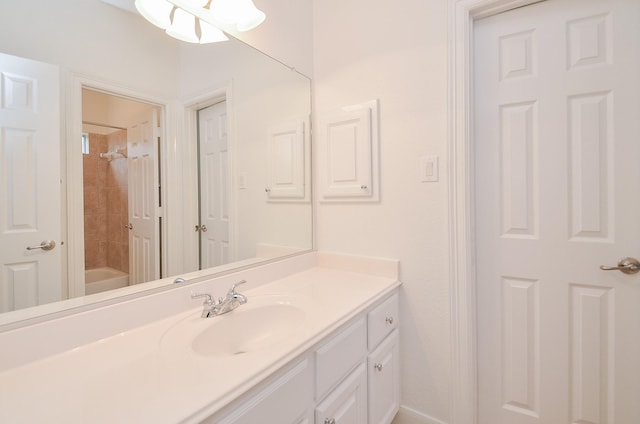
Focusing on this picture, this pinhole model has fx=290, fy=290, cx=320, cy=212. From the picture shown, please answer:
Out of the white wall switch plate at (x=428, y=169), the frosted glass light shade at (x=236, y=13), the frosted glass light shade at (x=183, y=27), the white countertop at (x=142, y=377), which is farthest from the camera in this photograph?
the white wall switch plate at (x=428, y=169)

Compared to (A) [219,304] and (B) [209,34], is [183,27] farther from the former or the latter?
(A) [219,304]

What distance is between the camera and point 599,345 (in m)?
1.13

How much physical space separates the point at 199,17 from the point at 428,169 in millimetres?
1137

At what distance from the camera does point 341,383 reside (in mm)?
971

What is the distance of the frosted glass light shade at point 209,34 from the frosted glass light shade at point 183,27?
0.03 m

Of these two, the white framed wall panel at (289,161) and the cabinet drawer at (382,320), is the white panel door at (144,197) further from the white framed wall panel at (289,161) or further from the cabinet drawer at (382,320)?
the cabinet drawer at (382,320)

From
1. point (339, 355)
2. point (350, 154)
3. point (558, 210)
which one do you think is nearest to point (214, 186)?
point (350, 154)

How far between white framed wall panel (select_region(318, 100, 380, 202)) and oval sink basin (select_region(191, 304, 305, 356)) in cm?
71

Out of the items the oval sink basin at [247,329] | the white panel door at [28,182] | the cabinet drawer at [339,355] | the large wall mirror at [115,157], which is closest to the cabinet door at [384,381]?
the cabinet drawer at [339,355]

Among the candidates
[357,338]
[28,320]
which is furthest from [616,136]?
[28,320]

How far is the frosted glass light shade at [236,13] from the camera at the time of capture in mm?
1175

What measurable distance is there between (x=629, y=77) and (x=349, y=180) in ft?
3.75

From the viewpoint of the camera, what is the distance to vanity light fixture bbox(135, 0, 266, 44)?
1012 mm

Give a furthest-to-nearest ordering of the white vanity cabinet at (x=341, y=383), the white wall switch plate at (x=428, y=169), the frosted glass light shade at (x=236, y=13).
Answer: the white wall switch plate at (x=428, y=169) → the frosted glass light shade at (x=236, y=13) → the white vanity cabinet at (x=341, y=383)
